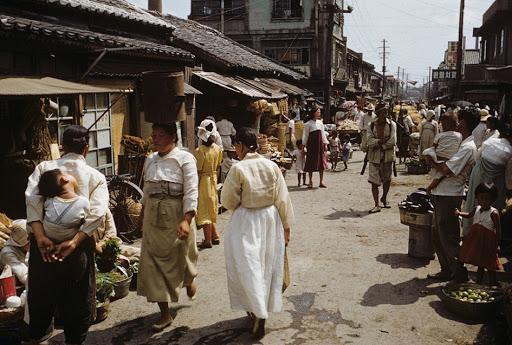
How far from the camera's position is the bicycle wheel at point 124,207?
319 inches

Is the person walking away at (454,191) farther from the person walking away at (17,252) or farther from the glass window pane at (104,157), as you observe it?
the glass window pane at (104,157)

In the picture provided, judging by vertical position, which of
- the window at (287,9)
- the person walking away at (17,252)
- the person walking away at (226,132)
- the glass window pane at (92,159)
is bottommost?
the person walking away at (17,252)

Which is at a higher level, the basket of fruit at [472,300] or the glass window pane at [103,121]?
the glass window pane at [103,121]

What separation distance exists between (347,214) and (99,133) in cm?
553

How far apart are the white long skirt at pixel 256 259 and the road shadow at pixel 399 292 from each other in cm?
146

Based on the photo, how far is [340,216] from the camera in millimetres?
10148

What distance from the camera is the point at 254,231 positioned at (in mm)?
4754

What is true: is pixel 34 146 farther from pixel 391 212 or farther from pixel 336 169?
pixel 336 169

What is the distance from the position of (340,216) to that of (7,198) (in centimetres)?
636

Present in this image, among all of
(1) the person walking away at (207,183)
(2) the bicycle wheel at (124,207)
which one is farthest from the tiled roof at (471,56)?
(2) the bicycle wheel at (124,207)

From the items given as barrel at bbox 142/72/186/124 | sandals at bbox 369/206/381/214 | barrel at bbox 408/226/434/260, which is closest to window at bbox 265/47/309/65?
sandals at bbox 369/206/381/214

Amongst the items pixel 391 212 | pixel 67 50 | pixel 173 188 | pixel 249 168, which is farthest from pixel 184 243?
pixel 391 212

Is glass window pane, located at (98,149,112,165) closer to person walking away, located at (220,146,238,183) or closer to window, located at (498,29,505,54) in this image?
person walking away, located at (220,146,238,183)

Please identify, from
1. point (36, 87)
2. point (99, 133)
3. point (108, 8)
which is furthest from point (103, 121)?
point (36, 87)
